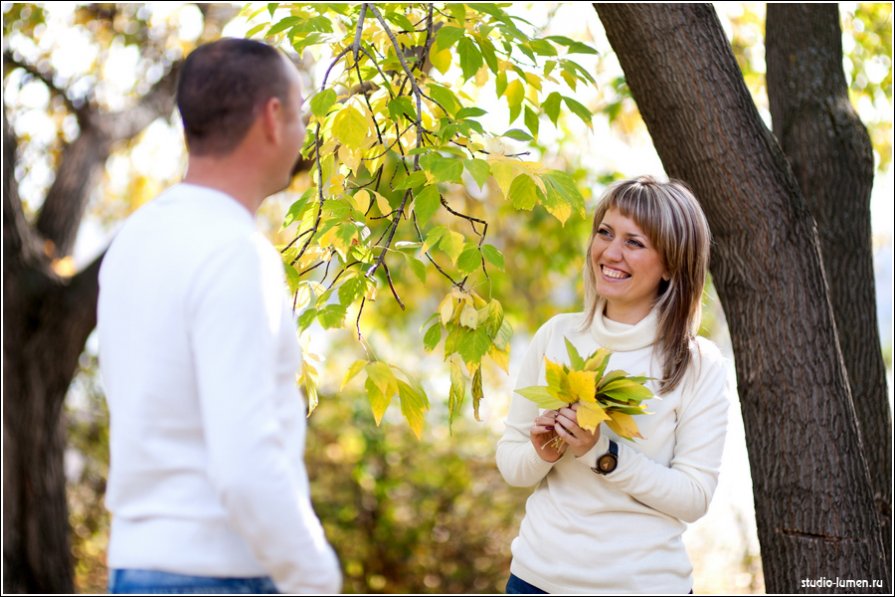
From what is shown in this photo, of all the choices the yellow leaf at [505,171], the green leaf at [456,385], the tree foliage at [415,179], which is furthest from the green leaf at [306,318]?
the yellow leaf at [505,171]

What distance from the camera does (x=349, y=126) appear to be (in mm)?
2395

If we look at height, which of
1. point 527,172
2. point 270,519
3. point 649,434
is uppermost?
point 527,172

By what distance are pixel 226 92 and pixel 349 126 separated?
2.69 ft

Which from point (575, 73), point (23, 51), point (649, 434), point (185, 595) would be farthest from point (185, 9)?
point (185, 595)

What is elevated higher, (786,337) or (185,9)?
(185,9)

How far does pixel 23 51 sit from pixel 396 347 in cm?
359

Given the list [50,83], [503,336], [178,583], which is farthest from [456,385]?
[50,83]

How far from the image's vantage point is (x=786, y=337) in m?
2.98

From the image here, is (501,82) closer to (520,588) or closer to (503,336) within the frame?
(503,336)

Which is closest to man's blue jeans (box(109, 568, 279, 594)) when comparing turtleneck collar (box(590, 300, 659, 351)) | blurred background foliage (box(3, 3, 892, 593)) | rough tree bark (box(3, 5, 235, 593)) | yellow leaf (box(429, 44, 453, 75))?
turtleneck collar (box(590, 300, 659, 351))

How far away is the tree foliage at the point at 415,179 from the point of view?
2.30m

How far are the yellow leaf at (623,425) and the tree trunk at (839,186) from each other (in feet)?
6.19

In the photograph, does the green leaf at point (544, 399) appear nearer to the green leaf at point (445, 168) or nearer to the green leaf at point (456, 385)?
the green leaf at point (456, 385)

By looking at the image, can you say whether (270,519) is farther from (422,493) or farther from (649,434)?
(422,493)
